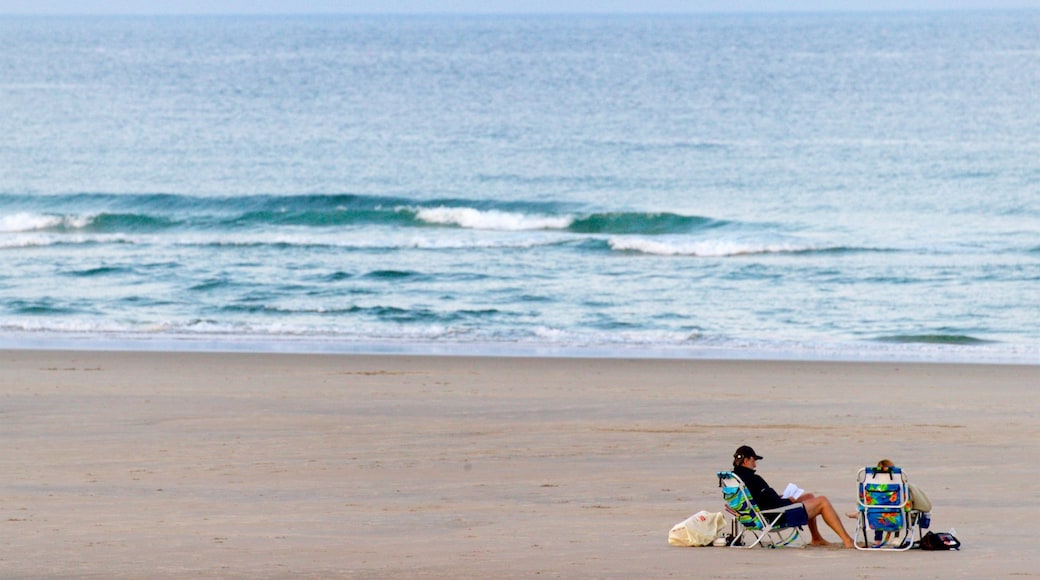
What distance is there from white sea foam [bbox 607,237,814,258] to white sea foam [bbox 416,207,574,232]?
13.5 ft

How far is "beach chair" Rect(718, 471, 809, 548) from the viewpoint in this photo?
8180 millimetres

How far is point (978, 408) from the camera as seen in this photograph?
12828 millimetres

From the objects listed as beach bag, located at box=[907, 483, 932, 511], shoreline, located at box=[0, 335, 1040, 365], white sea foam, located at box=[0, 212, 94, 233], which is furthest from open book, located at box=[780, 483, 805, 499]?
white sea foam, located at box=[0, 212, 94, 233]

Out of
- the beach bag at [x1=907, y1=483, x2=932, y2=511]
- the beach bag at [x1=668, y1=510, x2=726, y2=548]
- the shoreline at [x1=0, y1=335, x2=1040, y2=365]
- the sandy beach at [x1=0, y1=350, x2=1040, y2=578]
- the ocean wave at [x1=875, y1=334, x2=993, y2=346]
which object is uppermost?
the beach bag at [x1=907, y1=483, x2=932, y2=511]

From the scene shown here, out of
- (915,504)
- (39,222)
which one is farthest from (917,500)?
(39,222)

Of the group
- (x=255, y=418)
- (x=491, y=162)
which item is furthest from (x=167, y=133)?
(x=255, y=418)

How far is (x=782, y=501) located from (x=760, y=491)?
15cm

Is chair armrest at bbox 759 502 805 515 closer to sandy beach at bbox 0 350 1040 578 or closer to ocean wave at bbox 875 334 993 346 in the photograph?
sandy beach at bbox 0 350 1040 578

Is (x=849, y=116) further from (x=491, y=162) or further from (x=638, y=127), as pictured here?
(x=491, y=162)

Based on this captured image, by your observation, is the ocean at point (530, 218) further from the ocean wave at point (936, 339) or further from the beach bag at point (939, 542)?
the beach bag at point (939, 542)

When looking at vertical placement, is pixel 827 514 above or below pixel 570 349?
above

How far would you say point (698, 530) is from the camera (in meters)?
8.29

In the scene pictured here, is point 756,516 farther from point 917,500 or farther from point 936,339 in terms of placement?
point 936,339

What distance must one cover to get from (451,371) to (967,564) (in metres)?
8.19
